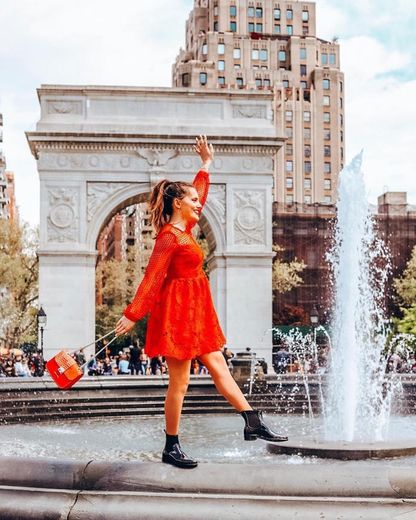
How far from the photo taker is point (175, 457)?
555 cm

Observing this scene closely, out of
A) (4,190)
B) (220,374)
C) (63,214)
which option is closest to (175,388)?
(220,374)

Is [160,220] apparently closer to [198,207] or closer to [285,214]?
[198,207]

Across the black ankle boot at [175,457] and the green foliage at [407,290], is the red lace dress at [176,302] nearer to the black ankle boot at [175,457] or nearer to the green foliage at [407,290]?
the black ankle boot at [175,457]

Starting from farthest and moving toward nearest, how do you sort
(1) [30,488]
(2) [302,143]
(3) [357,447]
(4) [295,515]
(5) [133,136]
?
(2) [302,143], (5) [133,136], (3) [357,447], (1) [30,488], (4) [295,515]

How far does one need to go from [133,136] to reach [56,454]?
23325 mm

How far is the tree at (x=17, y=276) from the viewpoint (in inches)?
1692

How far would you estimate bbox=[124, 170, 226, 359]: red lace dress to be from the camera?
5.57 metres

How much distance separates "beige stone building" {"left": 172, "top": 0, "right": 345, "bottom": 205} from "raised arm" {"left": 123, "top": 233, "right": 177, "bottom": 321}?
3249 inches

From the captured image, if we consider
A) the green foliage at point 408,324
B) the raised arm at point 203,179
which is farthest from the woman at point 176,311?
the green foliage at point 408,324

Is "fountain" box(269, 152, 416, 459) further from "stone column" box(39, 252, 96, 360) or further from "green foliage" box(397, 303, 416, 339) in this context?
"green foliage" box(397, 303, 416, 339)

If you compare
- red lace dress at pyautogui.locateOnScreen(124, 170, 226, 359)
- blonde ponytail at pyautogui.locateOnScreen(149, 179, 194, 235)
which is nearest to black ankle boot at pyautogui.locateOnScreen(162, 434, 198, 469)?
red lace dress at pyautogui.locateOnScreen(124, 170, 226, 359)

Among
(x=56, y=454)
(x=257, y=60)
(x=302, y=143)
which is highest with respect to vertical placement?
(x=257, y=60)

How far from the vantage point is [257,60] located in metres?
94.0

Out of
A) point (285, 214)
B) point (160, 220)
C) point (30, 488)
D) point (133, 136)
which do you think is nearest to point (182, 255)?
point (160, 220)
